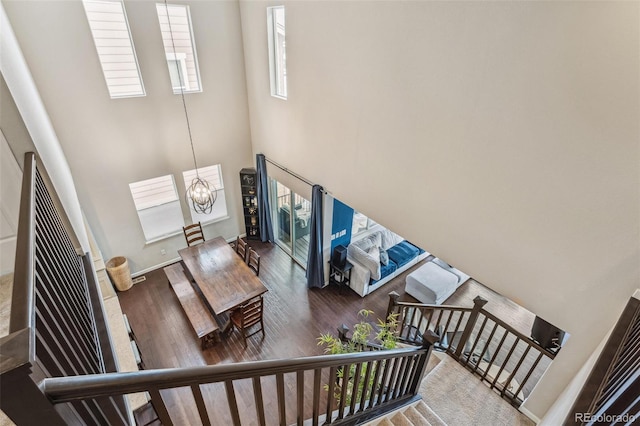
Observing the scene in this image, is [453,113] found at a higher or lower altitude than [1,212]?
higher

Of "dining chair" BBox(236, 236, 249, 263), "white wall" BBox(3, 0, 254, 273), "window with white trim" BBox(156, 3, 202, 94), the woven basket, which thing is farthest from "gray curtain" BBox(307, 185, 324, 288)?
the woven basket

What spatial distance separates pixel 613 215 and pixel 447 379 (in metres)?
2.33

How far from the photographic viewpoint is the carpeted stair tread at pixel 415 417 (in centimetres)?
279

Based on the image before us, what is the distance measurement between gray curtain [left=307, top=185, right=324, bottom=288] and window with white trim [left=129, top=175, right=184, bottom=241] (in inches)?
111

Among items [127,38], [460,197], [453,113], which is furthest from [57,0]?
[460,197]

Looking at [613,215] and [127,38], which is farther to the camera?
[127,38]

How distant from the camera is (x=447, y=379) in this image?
3.47 m

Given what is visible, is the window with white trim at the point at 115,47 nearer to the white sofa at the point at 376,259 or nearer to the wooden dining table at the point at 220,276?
the wooden dining table at the point at 220,276

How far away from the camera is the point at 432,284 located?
6.14 m

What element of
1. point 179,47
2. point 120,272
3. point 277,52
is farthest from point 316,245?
point 179,47

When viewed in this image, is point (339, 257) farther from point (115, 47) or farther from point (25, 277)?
point (25, 277)

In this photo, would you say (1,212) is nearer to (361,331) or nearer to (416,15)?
(361,331)

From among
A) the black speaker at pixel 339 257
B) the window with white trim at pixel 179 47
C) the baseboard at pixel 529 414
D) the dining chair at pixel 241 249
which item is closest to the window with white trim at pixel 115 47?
the window with white trim at pixel 179 47

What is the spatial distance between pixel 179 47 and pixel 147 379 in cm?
569
